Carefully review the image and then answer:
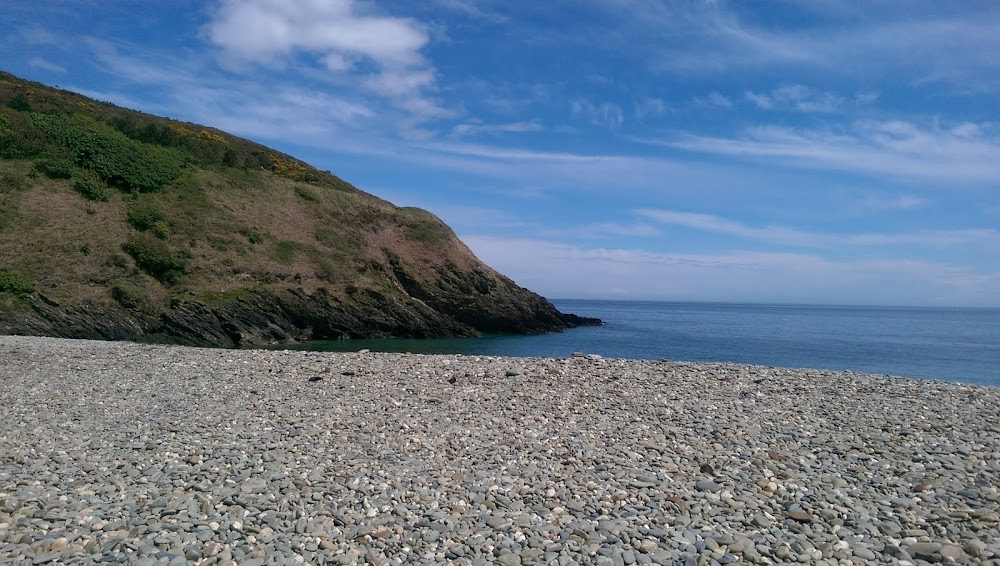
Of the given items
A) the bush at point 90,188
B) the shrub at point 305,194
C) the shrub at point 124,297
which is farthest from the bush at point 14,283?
the shrub at point 305,194

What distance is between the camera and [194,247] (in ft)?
123

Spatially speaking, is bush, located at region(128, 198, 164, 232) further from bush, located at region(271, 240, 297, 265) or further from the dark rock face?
the dark rock face

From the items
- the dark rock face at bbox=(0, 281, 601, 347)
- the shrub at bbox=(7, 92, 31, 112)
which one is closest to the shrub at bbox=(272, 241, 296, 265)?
the dark rock face at bbox=(0, 281, 601, 347)

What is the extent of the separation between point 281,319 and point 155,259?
7452 millimetres

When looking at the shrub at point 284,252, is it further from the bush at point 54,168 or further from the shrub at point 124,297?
the bush at point 54,168

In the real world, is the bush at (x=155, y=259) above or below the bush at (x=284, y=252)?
below

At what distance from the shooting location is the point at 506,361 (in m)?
16.1

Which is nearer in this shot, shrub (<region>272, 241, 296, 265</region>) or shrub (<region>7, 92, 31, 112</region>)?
shrub (<region>272, 241, 296, 265</region>)

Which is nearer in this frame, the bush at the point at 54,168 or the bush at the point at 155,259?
the bush at the point at 155,259

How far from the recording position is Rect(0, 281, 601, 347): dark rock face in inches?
1176

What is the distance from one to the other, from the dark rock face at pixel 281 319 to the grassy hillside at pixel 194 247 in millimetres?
89

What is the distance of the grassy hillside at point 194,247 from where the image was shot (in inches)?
1257

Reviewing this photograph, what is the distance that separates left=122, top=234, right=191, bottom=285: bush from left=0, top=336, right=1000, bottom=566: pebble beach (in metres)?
23.6

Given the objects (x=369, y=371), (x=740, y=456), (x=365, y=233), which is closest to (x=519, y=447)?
(x=740, y=456)
